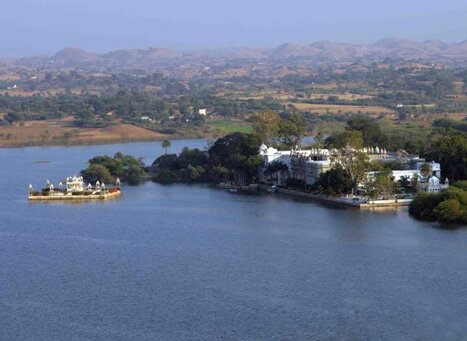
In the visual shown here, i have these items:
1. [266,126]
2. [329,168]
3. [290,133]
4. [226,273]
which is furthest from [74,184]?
[226,273]

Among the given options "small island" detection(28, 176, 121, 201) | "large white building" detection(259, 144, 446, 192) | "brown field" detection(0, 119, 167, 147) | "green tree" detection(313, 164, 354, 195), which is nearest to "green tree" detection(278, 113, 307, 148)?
"large white building" detection(259, 144, 446, 192)

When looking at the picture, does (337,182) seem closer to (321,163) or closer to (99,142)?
(321,163)

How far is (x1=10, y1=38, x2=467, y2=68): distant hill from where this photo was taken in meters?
126

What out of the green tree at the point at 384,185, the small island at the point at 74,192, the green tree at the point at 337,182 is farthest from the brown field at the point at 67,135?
the green tree at the point at 384,185

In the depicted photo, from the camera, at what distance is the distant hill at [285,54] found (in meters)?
126

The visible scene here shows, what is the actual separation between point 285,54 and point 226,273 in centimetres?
12270

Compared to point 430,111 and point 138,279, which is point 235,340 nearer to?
point 138,279

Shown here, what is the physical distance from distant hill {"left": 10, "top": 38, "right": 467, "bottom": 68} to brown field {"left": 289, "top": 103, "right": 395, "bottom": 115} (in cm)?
6851

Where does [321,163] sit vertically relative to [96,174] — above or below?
above

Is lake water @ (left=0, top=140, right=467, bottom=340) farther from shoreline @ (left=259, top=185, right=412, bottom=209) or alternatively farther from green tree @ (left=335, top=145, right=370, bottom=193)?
green tree @ (left=335, top=145, right=370, bottom=193)

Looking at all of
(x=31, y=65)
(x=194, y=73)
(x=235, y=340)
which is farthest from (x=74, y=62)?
(x=235, y=340)

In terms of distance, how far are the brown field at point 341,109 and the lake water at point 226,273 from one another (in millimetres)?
25940

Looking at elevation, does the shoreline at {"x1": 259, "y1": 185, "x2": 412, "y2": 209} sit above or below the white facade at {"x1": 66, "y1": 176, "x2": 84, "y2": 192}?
below

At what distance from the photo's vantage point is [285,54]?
454 ft
